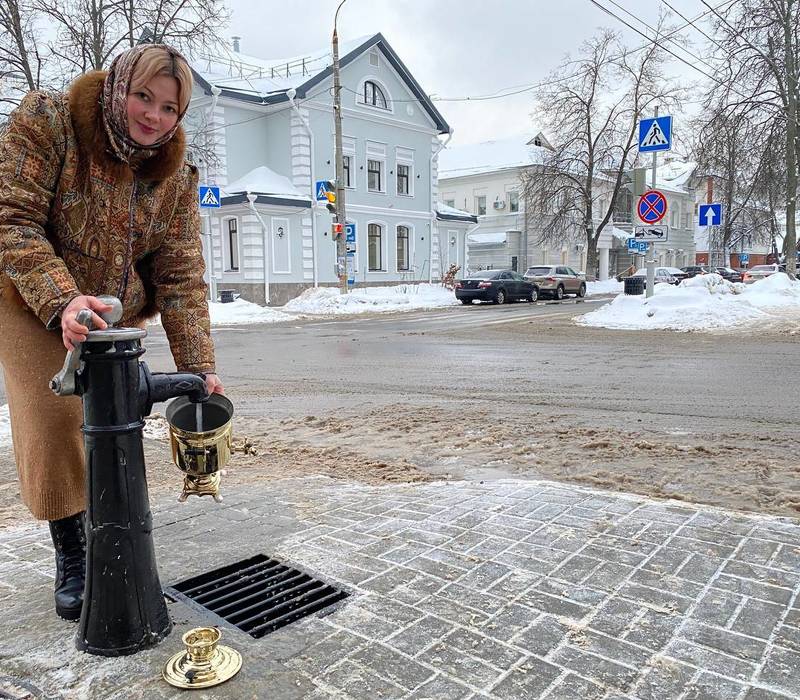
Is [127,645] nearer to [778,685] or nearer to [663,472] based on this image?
[778,685]

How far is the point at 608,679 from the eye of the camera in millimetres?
1969

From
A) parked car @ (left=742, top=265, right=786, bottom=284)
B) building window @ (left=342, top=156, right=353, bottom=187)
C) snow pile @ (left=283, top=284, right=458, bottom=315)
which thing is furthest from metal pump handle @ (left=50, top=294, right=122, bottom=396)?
parked car @ (left=742, top=265, right=786, bottom=284)

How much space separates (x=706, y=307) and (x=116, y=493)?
15.2m

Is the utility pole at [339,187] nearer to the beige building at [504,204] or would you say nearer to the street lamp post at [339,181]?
the street lamp post at [339,181]

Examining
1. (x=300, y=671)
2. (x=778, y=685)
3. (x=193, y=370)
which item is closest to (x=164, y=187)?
(x=193, y=370)

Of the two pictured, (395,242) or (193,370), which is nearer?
(193,370)

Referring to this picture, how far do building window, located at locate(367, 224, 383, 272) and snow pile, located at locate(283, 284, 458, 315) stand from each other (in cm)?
391

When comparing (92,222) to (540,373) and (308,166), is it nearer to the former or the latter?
(540,373)

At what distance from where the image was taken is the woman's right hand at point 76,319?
5.96ft

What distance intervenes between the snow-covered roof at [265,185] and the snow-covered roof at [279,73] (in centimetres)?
287

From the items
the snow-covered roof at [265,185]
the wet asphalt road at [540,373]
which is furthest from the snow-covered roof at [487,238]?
the wet asphalt road at [540,373]

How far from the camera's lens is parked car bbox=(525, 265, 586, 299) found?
29.9m

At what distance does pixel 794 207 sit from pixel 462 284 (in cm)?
1139

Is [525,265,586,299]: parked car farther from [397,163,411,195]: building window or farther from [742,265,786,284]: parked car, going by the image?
[742,265,786,284]: parked car
